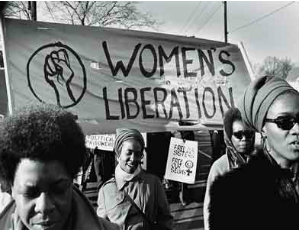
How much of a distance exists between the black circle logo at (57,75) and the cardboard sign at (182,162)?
1.56 m

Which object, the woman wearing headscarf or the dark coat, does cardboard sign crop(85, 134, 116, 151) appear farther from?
the dark coat

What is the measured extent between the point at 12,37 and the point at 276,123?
6.49ft

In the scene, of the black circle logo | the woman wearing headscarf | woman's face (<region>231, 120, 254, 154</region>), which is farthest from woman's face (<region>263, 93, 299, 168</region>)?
the black circle logo

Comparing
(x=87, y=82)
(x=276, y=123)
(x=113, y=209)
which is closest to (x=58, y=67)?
(x=87, y=82)

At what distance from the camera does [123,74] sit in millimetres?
3303

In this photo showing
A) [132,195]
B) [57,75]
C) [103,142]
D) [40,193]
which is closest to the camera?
[40,193]

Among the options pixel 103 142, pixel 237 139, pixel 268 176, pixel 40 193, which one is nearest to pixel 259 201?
pixel 268 176

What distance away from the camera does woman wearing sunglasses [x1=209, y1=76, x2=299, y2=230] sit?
160 centimetres

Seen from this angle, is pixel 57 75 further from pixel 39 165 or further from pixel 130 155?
pixel 39 165

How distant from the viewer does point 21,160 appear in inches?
49.7

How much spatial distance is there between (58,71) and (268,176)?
6.13ft

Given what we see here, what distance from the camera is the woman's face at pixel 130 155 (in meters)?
2.99

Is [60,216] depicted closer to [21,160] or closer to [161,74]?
[21,160]

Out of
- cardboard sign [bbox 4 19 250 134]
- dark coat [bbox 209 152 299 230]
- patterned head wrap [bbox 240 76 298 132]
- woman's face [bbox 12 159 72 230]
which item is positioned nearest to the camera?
woman's face [bbox 12 159 72 230]
